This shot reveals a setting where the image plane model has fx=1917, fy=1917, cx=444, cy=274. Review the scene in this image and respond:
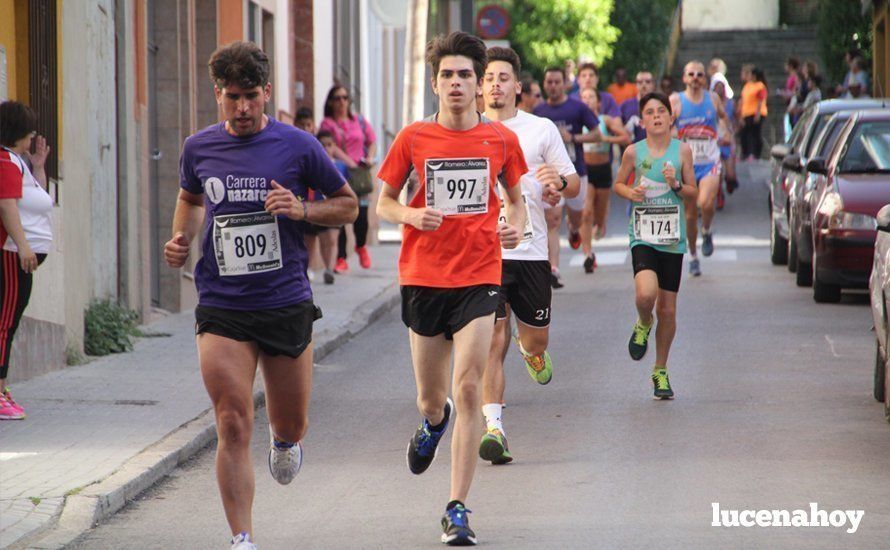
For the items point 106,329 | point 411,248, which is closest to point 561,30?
point 106,329

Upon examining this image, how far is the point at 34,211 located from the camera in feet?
35.9

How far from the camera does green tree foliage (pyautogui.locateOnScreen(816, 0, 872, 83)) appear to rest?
41.8 metres

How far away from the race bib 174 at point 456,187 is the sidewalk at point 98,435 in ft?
6.37

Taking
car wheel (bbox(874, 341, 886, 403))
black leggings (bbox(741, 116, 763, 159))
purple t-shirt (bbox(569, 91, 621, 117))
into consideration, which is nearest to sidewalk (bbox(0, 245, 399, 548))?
car wheel (bbox(874, 341, 886, 403))

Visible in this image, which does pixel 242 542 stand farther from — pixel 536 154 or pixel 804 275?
pixel 804 275

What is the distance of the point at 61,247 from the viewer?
1320 cm

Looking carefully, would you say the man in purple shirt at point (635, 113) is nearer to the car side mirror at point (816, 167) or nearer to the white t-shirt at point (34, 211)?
the car side mirror at point (816, 167)

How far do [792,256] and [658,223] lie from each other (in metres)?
9.22

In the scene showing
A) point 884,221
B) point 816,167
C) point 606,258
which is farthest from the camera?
point 606,258

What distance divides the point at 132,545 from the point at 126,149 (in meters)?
8.27

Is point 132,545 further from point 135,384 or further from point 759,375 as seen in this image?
point 759,375

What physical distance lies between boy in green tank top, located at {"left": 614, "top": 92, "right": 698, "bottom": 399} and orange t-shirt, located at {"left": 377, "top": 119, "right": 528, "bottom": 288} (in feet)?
11.9

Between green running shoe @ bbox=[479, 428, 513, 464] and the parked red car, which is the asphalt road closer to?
green running shoe @ bbox=[479, 428, 513, 464]

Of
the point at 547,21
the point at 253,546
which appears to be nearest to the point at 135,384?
the point at 253,546
